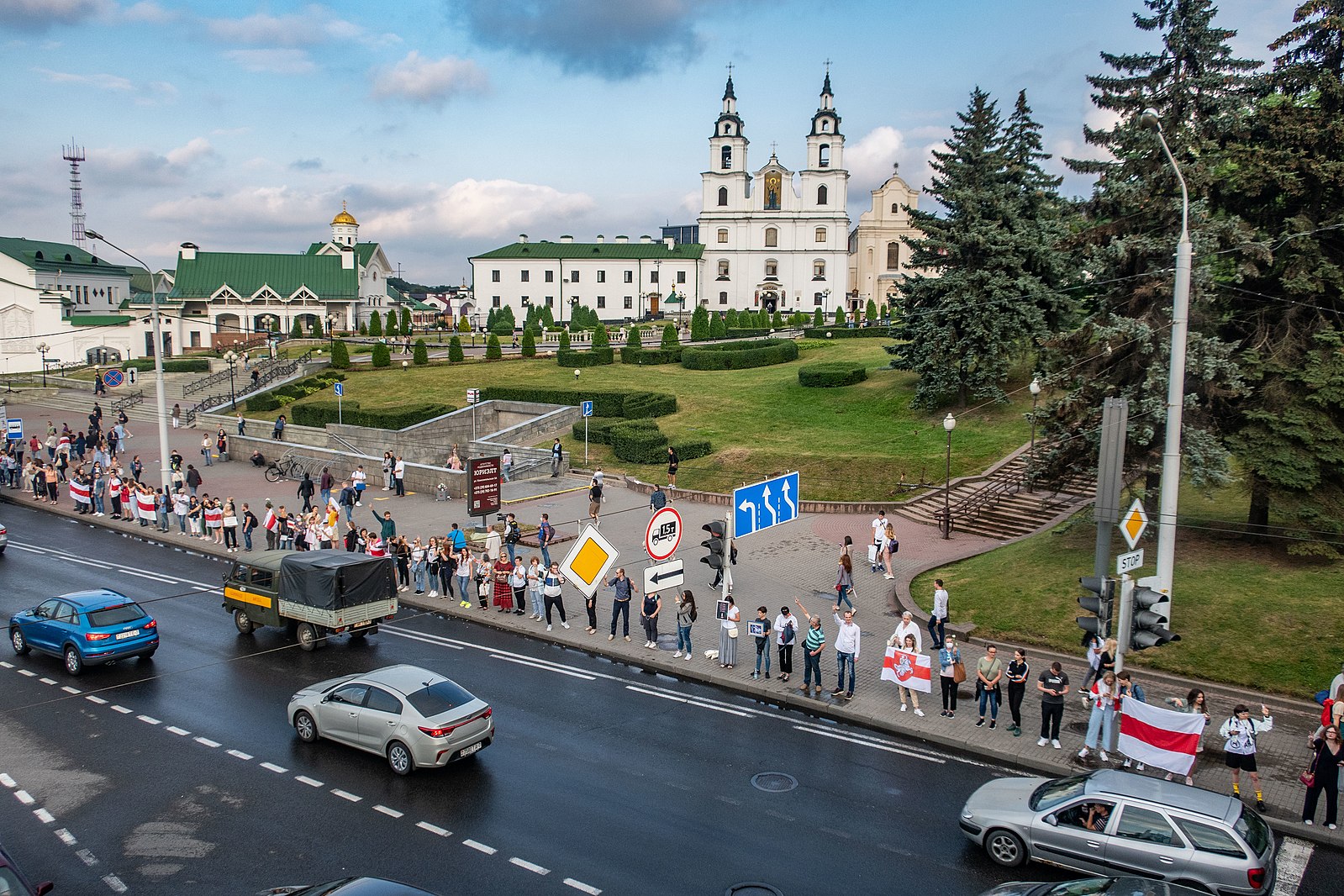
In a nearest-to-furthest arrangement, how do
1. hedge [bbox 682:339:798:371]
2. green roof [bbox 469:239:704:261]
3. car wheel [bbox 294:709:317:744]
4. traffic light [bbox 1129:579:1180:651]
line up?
traffic light [bbox 1129:579:1180:651], car wheel [bbox 294:709:317:744], hedge [bbox 682:339:798:371], green roof [bbox 469:239:704:261]

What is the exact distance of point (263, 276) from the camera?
91562mm

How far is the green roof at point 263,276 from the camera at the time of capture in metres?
89.4

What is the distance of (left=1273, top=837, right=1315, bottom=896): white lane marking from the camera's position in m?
10.2

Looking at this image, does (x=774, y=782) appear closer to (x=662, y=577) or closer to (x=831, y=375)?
(x=662, y=577)

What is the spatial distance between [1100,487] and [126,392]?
6373cm

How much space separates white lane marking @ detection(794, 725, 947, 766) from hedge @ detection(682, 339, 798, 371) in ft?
142

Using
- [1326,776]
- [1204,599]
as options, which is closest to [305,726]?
[1326,776]

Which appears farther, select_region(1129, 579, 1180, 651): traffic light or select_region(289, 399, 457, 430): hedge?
select_region(289, 399, 457, 430): hedge

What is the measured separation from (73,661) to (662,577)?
37.0 feet

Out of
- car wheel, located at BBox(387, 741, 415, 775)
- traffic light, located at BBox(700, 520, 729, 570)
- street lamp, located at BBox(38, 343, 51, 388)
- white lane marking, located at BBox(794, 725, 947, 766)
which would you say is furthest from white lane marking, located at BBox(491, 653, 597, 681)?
street lamp, located at BBox(38, 343, 51, 388)

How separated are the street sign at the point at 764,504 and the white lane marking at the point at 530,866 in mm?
7217

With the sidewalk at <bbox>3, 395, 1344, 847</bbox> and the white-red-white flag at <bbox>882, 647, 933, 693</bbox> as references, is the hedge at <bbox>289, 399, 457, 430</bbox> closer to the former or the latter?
the sidewalk at <bbox>3, 395, 1344, 847</bbox>

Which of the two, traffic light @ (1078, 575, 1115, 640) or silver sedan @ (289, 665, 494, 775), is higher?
traffic light @ (1078, 575, 1115, 640)

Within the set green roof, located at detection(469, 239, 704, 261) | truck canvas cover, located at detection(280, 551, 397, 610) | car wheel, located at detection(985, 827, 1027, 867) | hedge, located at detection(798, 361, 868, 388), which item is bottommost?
car wheel, located at detection(985, 827, 1027, 867)
